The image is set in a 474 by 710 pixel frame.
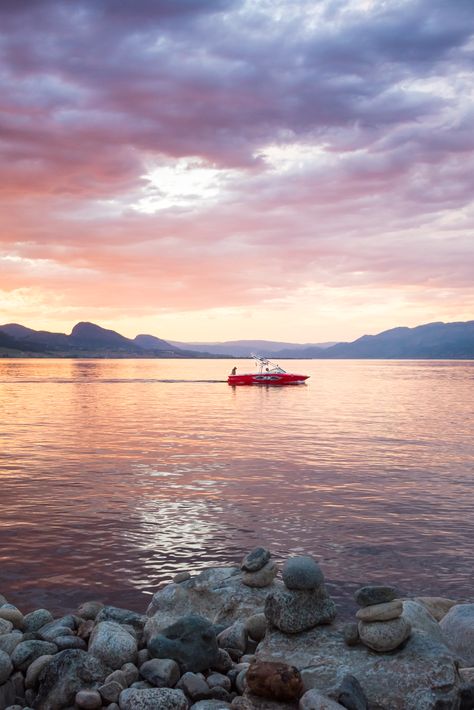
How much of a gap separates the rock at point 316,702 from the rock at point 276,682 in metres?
0.28

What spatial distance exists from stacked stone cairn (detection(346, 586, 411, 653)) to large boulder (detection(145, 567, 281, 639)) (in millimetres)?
3261

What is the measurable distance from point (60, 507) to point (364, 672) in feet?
50.8

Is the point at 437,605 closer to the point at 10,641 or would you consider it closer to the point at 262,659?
the point at 262,659

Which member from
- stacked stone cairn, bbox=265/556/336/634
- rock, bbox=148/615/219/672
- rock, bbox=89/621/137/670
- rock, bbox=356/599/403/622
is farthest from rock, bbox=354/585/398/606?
rock, bbox=89/621/137/670

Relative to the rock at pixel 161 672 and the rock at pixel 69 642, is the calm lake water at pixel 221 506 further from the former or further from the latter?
the rock at pixel 161 672

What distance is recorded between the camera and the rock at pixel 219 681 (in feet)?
32.9

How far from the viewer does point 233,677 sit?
1032cm

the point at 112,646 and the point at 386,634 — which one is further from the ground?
the point at 386,634

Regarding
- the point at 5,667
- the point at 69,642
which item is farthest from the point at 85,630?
the point at 5,667

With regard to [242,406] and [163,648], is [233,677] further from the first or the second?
[242,406]

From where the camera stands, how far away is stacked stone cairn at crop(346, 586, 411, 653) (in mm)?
9852

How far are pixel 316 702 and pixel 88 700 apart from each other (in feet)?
10.6

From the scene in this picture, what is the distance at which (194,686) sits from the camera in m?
9.72

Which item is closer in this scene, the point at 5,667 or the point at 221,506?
the point at 5,667
